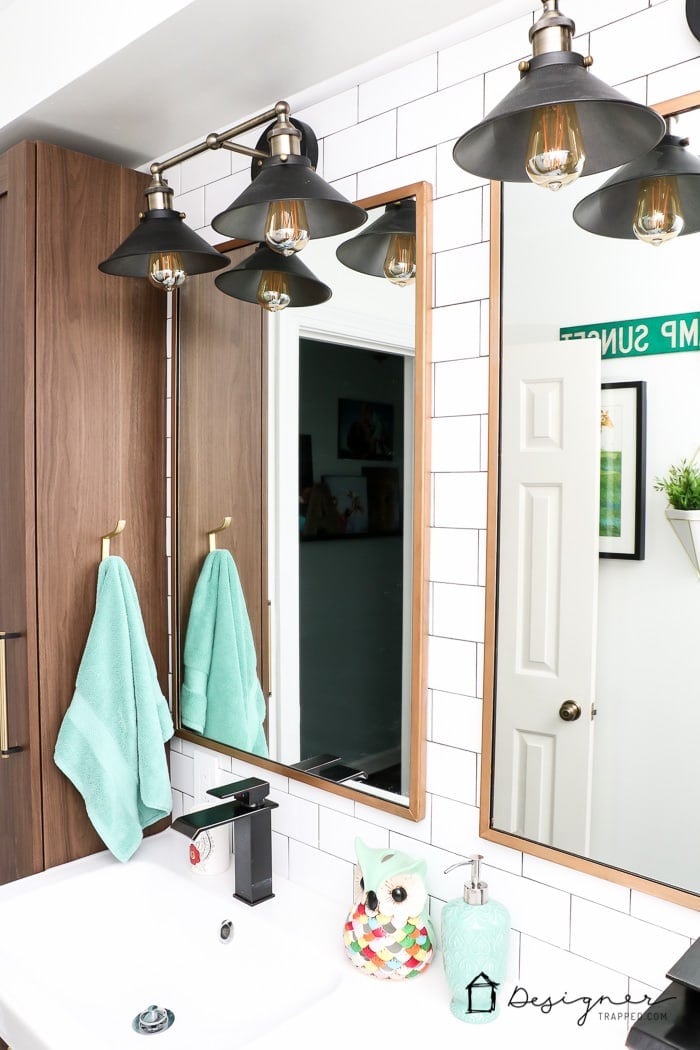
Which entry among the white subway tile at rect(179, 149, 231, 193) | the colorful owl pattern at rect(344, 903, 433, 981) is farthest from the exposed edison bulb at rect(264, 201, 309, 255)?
the colorful owl pattern at rect(344, 903, 433, 981)

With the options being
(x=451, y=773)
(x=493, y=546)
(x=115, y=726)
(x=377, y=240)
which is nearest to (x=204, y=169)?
(x=377, y=240)

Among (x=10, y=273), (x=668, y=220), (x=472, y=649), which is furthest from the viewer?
(x=10, y=273)

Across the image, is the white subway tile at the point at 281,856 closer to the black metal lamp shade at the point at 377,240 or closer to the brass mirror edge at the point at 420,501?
the brass mirror edge at the point at 420,501

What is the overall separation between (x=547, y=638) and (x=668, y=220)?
1.78 ft

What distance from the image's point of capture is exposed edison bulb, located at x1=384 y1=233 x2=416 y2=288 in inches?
49.4

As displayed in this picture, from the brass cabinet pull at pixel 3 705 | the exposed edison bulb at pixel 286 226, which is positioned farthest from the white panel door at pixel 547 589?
the brass cabinet pull at pixel 3 705

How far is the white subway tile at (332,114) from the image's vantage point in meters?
1.36

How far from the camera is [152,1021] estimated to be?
1.27 m

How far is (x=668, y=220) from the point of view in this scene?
3.13 ft

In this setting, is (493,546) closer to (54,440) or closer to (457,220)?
(457,220)

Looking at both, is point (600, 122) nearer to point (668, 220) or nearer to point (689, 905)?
point (668, 220)

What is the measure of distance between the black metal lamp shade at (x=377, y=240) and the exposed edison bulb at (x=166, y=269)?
0.27m

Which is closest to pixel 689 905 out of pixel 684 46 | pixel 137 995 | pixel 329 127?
pixel 137 995

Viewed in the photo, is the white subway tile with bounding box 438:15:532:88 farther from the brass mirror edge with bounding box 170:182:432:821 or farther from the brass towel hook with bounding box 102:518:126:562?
the brass towel hook with bounding box 102:518:126:562
